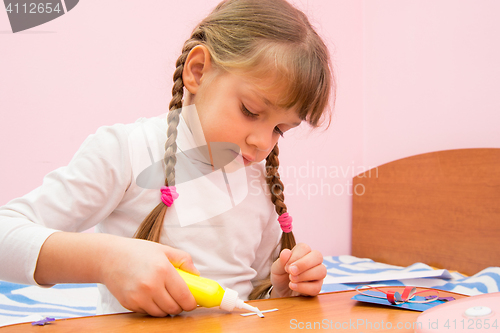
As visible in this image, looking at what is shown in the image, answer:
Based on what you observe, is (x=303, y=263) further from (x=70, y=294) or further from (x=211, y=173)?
(x=70, y=294)

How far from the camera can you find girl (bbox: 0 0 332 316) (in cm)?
50

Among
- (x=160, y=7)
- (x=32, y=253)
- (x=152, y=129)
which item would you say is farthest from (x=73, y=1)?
(x=32, y=253)

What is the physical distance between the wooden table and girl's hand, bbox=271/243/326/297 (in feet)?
0.25

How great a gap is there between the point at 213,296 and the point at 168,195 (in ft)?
0.80

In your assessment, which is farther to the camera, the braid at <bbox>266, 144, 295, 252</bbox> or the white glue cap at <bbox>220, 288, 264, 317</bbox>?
the braid at <bbox>266, 144, 295, 252</bbox>

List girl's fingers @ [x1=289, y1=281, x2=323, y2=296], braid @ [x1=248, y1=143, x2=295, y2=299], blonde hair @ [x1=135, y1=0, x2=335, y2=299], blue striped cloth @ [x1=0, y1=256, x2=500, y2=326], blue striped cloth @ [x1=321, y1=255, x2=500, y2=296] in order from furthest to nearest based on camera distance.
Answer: blue striped cloth @ [x1=321, y1=255, x2=500, y2=296]
blue striped cloth @ [x1=0, y1=256, x2=500, y2=326]
braid @ [x1=248, y1=143, x2=295, y2=299]
blonde hair @ [x1=135, y1=0, x2=335, y2=299]
girl's fingers @ [x1=289, y1=281, x2=323, y2=296]

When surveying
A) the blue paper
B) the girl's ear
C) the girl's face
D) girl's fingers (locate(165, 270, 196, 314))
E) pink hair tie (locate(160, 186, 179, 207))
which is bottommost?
the blue paper

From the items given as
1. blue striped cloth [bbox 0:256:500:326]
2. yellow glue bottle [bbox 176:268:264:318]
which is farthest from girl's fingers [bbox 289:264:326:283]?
blue striped cloth [bbox 0:256:500:326]

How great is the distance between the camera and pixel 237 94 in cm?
58

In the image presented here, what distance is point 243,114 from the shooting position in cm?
58

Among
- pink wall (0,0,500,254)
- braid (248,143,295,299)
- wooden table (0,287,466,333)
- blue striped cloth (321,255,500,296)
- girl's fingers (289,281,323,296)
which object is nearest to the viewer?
wooden table (0,287,466,333)

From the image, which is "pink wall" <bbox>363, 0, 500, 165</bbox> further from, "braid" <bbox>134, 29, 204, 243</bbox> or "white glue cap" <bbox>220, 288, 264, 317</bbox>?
"white glue cap" <bbox>220, 288, 264, 317</bbox>

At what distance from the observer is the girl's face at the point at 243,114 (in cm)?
57

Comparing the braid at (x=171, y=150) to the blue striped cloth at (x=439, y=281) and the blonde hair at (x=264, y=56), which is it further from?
the blue striped cloth at (x=439, y=281)
